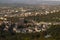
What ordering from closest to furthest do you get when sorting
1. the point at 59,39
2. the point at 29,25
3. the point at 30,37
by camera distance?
the point at 59,39 → the point at 30,37 → the point at 29,25

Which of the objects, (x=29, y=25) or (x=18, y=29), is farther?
(x=29, y=25)

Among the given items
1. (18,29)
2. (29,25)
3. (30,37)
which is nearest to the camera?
(30,37)

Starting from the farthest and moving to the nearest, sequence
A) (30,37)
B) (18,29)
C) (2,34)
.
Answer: (18,29) < (2,34) < (30,37)

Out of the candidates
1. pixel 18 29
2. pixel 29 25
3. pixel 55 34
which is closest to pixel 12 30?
pixel 18 29

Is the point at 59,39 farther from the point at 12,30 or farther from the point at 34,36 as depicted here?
the point at 12,30

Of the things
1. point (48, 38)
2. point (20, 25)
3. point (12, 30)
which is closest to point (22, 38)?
point (48, 38)

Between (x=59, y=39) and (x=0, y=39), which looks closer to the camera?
(x=59, y=39)

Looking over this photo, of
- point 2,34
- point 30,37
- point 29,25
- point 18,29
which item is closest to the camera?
point 30,37

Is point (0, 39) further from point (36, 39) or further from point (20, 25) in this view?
point (20, 25)

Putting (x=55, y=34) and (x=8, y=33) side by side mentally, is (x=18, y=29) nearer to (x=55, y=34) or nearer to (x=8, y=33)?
(x=8, y=33)
